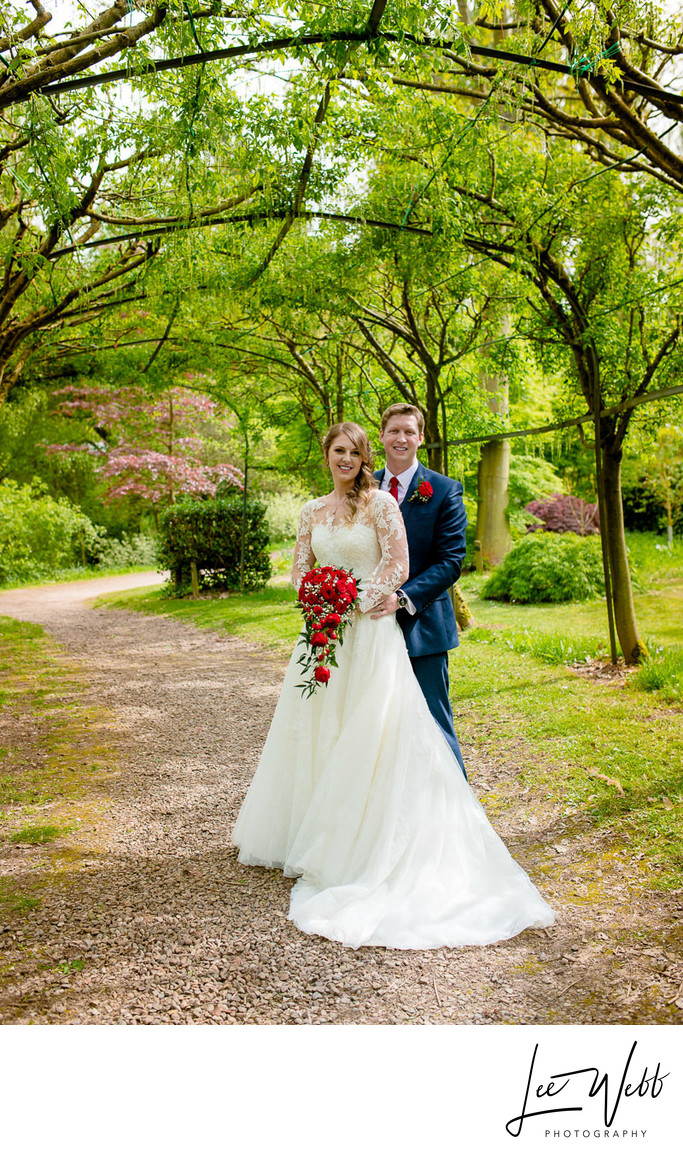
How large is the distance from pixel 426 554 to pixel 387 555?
17.0 inches

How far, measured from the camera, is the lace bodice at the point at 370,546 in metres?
3.68

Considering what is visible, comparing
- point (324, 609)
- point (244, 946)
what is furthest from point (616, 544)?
point (244, 946)

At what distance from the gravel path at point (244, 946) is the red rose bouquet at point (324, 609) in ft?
3.31

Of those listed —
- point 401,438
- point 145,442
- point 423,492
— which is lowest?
point 423,492

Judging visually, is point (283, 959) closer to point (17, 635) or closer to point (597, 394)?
point (597, 394)

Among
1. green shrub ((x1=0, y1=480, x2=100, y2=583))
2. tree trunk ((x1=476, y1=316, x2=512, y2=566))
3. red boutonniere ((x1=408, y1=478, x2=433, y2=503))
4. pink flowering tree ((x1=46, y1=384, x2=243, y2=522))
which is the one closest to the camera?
red boutonniere ((x1=408, y1=478, x2=433, y2=503))

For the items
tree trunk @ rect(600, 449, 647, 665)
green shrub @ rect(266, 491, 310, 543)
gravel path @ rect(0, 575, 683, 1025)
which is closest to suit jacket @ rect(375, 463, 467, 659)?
gravel path @ rect(0, 575, 683, 1025)

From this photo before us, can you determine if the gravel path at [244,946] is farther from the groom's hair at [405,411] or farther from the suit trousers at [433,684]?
the groom's hair at [405,411]

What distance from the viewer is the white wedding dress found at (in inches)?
121

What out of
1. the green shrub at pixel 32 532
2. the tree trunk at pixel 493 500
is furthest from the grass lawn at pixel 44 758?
the tree trunk at pixel 493 500

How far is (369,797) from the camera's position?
3.44 meters
